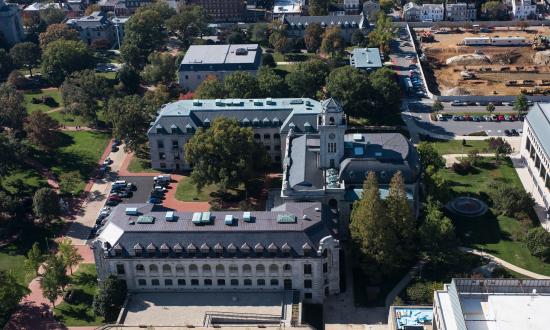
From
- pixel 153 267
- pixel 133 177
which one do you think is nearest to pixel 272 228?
pixel 153 267

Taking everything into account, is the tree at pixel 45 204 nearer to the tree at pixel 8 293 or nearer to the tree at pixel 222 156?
the tree at pixel 8 293

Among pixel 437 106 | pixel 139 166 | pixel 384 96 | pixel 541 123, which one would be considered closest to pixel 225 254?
pixel 139 166

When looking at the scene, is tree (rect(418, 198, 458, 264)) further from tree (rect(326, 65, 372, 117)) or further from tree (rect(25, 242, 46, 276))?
tree (rect(25, 242, 46, 276))

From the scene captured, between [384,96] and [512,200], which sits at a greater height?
[384,96]

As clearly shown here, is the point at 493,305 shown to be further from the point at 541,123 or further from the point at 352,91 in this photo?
the point at 352,91

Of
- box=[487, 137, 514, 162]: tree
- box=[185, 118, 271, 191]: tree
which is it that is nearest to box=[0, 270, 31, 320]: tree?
box=[185, 118, 271, 191]: tree

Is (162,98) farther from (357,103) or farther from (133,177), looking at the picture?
(357,103)
